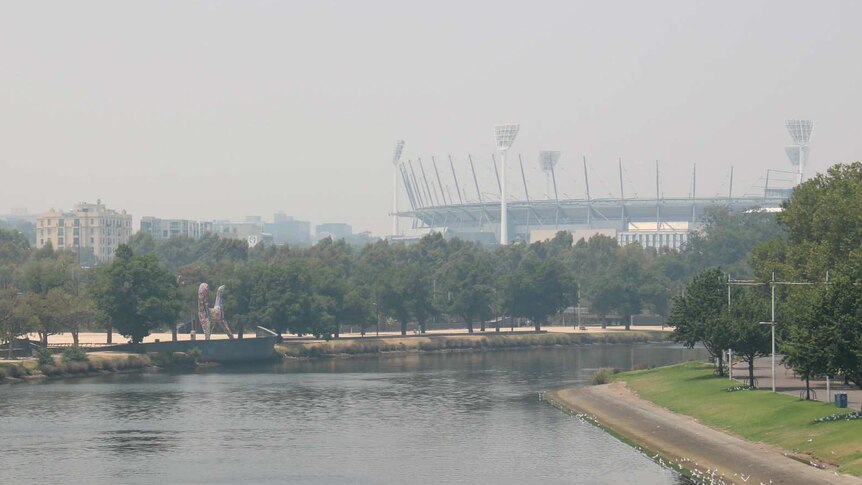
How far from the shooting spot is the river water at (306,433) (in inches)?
3433

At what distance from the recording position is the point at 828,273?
391 ft

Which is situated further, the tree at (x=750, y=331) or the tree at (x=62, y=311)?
the tree at (x=62, y=311)

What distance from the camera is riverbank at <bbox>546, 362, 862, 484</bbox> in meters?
78.5

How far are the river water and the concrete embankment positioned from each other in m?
2.10

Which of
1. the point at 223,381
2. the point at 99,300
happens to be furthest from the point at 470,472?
the point at 99,300

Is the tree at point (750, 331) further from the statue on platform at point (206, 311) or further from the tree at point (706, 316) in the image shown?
the statue on platform at point (206, 311)

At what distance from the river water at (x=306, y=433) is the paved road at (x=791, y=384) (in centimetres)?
1485

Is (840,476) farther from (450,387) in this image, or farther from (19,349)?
(19,349)

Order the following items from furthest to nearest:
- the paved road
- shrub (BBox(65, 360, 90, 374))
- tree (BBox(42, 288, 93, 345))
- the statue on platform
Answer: the statue on platform
tree (BBox(42, 288, 93, 345))
shrub (BBox(65, 360, 90, 374))
the paved road

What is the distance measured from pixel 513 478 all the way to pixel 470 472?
3.60 meters

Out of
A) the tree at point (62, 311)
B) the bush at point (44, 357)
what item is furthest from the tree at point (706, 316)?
the tree at point (62, 311)

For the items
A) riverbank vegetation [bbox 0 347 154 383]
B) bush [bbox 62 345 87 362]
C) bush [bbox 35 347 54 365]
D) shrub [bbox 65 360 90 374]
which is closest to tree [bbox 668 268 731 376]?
riverbank vegetation [bbox 0 347 154 383]

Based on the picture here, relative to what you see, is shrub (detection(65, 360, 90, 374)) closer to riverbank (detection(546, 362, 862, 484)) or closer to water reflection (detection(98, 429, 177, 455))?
water reflection (detection(98, 429, 177, 455))

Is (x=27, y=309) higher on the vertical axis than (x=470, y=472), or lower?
higher
